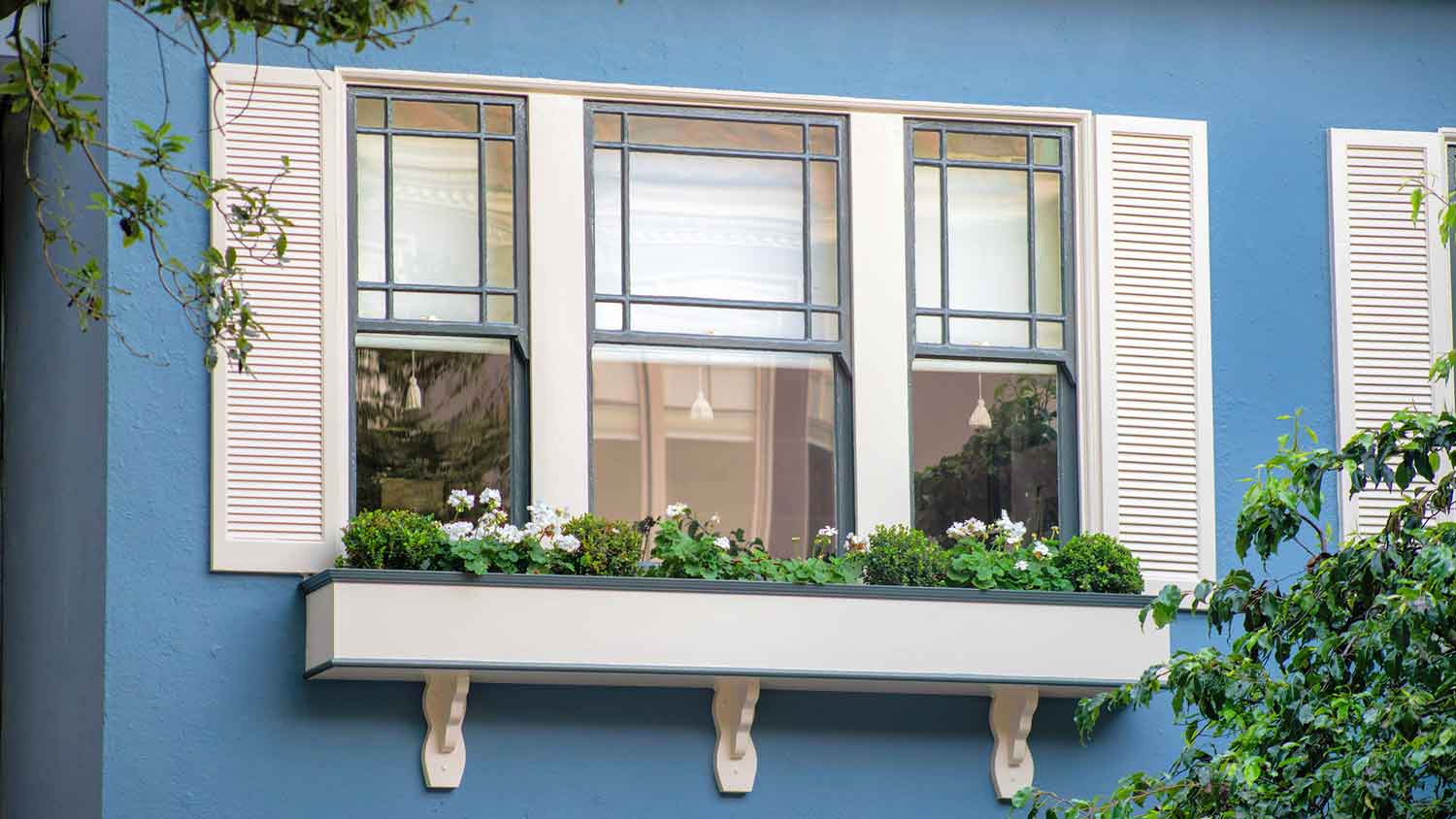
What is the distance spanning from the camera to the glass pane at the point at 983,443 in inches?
353

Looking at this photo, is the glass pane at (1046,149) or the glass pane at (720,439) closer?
the glass pane at (720,439)

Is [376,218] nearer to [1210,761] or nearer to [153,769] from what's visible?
[153,769]

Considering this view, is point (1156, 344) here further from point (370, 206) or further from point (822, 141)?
point (370, 206)

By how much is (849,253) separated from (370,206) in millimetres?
1817

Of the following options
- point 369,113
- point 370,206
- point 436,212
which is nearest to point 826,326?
point 436,212

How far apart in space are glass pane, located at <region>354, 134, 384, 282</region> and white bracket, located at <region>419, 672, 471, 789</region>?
1562 millimetres

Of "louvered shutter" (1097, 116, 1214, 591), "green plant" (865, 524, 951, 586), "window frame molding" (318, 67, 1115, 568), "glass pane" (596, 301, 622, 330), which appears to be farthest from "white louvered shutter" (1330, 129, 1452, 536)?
"glass pane" (596, 301, 622, 330)

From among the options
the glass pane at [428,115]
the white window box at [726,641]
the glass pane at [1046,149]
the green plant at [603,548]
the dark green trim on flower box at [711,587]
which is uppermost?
the glass pane at [428,115]

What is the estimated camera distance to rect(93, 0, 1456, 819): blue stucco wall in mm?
8156

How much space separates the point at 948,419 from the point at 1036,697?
3.79ft

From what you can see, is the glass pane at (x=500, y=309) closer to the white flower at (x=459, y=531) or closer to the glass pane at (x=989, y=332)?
the white flower at (x=459, y=531)

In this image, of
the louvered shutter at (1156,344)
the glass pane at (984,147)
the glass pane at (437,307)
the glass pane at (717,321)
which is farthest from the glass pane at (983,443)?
the glass pane at (437,307)

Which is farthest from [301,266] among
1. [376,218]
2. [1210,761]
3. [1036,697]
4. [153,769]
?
[1210,761]

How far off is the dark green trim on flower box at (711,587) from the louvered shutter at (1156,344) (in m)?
0.50
